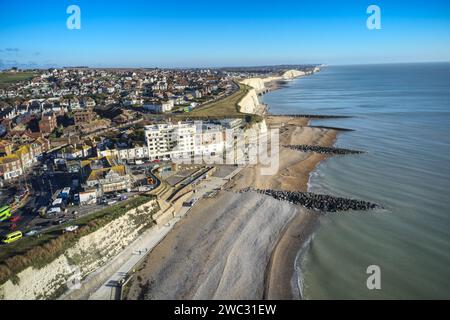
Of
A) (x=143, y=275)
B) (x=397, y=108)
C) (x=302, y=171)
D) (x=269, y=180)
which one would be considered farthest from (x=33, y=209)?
(x=397, y=108)

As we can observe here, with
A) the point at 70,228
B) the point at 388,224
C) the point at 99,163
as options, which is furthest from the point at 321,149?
the point at 70,228

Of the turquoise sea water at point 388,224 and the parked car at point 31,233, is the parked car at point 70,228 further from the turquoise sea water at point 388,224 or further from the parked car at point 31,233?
the turquoise sea water at point 388,224

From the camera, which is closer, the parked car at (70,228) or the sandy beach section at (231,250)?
the sandy beach section at (231,250)

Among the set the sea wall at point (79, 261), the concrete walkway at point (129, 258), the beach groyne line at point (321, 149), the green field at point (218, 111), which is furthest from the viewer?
the green field at point (218, 111)

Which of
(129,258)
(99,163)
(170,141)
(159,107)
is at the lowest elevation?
(129,258)

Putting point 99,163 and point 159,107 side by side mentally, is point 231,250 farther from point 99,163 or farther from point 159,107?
point 159,107

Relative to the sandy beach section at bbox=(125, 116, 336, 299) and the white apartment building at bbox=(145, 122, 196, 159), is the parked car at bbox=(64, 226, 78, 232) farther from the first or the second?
the white apartment building at bbox=(145, 122, 196, 159)

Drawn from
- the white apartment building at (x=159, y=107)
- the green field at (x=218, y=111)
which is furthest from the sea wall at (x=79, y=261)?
the white apartment building at (x=159, y=107)
